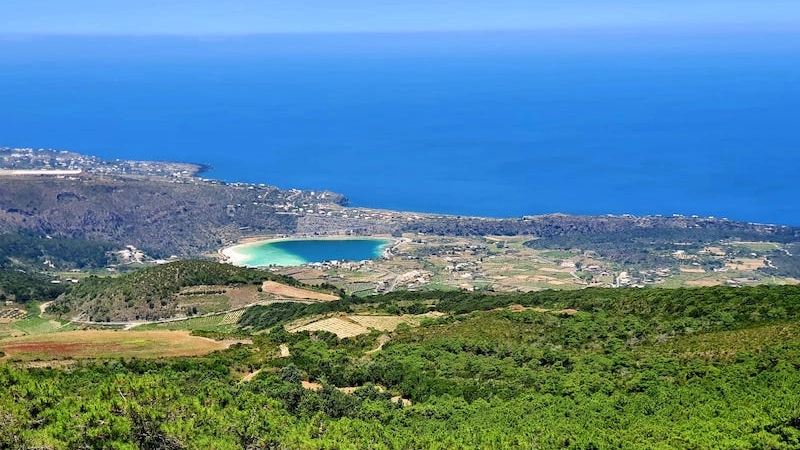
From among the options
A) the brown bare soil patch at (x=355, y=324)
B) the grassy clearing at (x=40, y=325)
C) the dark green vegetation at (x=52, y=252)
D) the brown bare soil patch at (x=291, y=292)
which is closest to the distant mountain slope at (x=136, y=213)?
the dark green vegetation at (x=52, y=252)

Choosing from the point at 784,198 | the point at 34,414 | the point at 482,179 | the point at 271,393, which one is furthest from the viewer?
the point at 482,179

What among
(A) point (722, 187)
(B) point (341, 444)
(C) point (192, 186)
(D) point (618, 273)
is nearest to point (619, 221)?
(D) point (618, 273)

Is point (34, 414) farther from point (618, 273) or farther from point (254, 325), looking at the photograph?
point (618, 273)

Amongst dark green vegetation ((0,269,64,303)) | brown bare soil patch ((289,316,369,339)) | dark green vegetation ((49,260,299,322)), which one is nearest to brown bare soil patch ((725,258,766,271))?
dark green vegetation ((49,260,299,322))

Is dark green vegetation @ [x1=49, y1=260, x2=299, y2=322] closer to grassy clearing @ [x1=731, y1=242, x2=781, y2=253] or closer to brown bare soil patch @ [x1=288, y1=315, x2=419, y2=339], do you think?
brown bare soil patch @ [x1=288, y1=315, x2=419, y2=339]

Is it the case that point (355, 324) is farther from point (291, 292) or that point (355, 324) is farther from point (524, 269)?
point (524, 269)

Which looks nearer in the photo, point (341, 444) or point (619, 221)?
point (341, 444)

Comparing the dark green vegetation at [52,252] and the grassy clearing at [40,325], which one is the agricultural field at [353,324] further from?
the dark green vegetation at [52,252]

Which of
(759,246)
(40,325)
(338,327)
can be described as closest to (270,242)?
(40,325)
